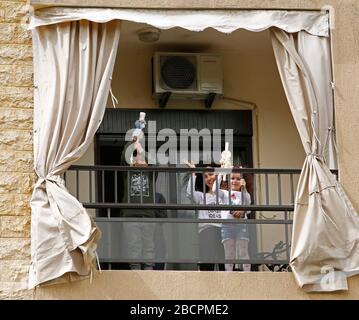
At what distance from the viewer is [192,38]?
15.4m

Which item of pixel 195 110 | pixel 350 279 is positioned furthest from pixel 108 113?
pixel 350 279

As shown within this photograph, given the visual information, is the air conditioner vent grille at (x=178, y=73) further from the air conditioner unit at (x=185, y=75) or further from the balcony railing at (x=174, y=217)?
the balcony railing at (x=174, y=217)

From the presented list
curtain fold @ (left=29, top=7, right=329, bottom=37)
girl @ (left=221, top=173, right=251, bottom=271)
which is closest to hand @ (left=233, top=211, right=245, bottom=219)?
girl @ (left=221, top=173, right=251, bottom=271)

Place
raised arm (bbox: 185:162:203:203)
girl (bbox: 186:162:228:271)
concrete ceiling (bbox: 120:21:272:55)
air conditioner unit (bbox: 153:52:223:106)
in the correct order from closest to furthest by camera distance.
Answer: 1. girl (bbox: 186:162:228:271)
2. raised arm (bbox: 185:162:203:203)
3. concrete ceiling (bbox: 120:21:272:55)
4. air conditioner unit (bbox: 153:52:223:106)

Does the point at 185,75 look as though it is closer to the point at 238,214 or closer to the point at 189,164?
the point at 189,164

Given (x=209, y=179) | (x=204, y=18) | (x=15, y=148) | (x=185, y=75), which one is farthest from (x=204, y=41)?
(x=15, y=148)

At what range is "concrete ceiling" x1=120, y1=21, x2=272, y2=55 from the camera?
49.8 ft

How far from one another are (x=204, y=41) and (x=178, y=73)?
1.64ft

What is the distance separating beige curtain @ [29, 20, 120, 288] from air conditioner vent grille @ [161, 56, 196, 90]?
1427 millimetres

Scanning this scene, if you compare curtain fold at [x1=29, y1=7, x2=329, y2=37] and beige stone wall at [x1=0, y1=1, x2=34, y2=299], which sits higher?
curtain fold at [x1=29, y1=7, x2=329, y2=37]

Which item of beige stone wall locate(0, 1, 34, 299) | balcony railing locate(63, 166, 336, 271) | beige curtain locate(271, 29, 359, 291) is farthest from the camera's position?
balcony railing locate(63, 166, 336, 271)

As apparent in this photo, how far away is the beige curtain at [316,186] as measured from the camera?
13.6 m

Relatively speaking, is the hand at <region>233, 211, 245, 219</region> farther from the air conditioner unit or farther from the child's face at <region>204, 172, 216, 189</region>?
the air conditioner unit

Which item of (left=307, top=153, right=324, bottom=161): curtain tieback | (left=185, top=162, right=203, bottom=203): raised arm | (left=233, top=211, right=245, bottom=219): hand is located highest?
(left=307, top=153, right=324, bottom=161): curtain tieback
